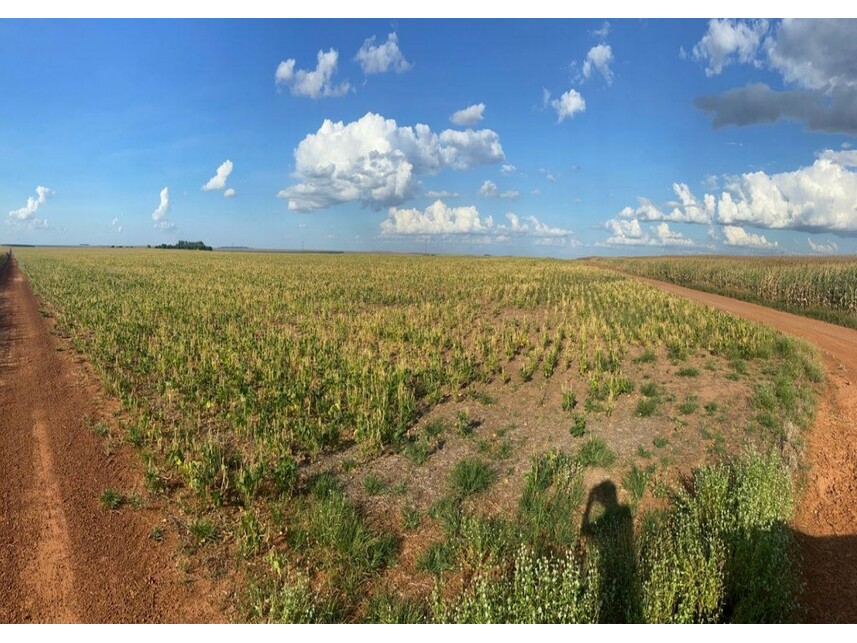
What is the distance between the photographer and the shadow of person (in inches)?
219

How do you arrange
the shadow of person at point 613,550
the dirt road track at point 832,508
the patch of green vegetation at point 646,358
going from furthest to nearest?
the patch of green vegetation at point 646,358 → the dirt road track at point 832,508 → the shadow of person at point 613,550

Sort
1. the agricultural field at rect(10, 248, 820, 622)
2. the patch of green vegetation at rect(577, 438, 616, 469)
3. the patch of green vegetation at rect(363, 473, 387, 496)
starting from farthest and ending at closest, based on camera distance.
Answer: the patch of green vegetation at rect(577, 438, 616, 469) → the patch of green vegetation at rect(363, 473, 387, 496) → the agricultural field at rect(10, 248, 820, 622)

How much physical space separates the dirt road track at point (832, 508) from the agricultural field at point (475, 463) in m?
0.41

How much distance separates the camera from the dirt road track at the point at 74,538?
215 inches

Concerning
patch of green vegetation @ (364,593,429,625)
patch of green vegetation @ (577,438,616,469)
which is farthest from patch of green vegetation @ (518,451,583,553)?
patch of green vegetation @ (364,593,429,625)

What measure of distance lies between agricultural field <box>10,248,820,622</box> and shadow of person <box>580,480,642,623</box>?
0.10ft

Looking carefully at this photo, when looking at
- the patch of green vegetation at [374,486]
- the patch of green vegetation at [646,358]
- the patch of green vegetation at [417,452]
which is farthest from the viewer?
the patch of green vegetation at [646,358]

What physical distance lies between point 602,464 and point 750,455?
2642 mm

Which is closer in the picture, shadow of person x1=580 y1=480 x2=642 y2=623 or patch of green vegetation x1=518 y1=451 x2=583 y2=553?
shadow of person x1=580 y1=480 x2=642 y2=623

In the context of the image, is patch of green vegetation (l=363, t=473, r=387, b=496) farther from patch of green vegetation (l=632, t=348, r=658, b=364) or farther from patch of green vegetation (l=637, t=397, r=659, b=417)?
patch of green vegetation (l=632, t=348, r=658, b=364)

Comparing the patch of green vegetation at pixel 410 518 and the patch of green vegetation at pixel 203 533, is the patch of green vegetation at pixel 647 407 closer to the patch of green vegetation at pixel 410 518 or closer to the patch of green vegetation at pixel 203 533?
the patch of green vegetation at pixel 410 518

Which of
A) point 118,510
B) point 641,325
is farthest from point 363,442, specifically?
point 641,325

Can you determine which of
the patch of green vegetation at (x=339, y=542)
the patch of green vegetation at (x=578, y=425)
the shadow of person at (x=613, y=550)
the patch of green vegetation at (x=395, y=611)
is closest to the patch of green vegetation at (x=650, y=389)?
the patch of green vegetation at (x=578, y=425)

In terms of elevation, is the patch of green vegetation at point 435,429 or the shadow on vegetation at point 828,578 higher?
the patch of green vegetation at point 435,429
